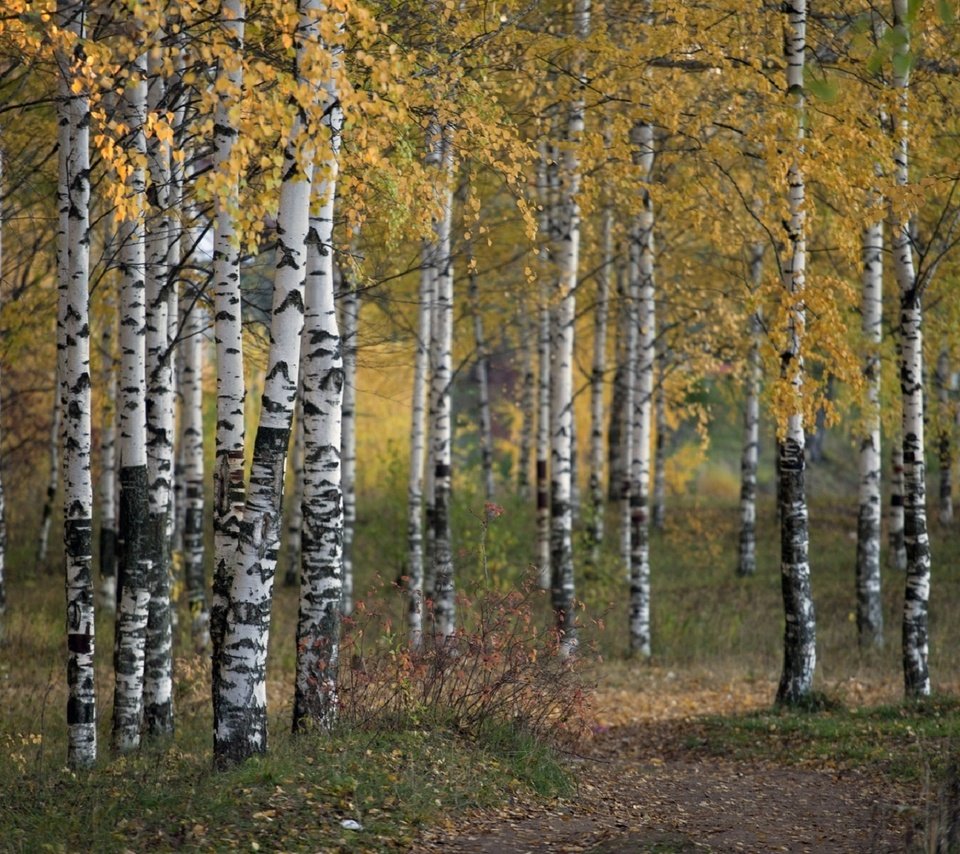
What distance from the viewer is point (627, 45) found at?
1267cm

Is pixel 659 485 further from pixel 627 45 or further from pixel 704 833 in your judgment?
pixel 704 833

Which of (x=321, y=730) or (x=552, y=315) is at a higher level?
(x=552, y=315)

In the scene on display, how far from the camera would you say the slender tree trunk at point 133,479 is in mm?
8328

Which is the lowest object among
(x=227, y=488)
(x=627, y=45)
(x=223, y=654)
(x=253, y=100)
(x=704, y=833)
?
(x=704, y=833)

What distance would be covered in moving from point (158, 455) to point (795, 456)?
6.22m

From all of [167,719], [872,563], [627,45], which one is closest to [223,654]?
[167,719]

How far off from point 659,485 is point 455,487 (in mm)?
5273

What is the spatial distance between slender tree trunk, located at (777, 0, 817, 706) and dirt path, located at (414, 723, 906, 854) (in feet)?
6.08

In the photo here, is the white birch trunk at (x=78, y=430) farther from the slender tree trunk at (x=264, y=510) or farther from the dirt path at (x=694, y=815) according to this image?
the dirt path at (x=694, y=815)

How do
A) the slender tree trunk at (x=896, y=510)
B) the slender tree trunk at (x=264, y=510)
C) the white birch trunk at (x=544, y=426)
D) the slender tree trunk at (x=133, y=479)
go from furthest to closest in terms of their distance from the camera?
the slender tree trunk at (x=896, y=510) → the white birch trunk at (x=544, y=426) → the slender tree trunk at (x=133, y=479) → the slender tree trunk at (x=264, y=510)

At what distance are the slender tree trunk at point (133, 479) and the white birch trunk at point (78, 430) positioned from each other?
323 mm

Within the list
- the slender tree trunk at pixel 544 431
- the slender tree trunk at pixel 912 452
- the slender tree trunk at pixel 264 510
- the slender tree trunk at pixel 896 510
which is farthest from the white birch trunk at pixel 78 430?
the slender tree trunk at pixel 896 510

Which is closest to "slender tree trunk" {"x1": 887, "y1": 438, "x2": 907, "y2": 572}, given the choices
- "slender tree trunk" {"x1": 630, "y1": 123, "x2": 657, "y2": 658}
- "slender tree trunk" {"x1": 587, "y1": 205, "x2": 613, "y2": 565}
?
"slender tree trunk" {"x1": 587, "y1": 205, "x2": 613, "y2": 565}

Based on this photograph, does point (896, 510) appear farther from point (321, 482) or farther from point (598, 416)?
point (321, 482)
